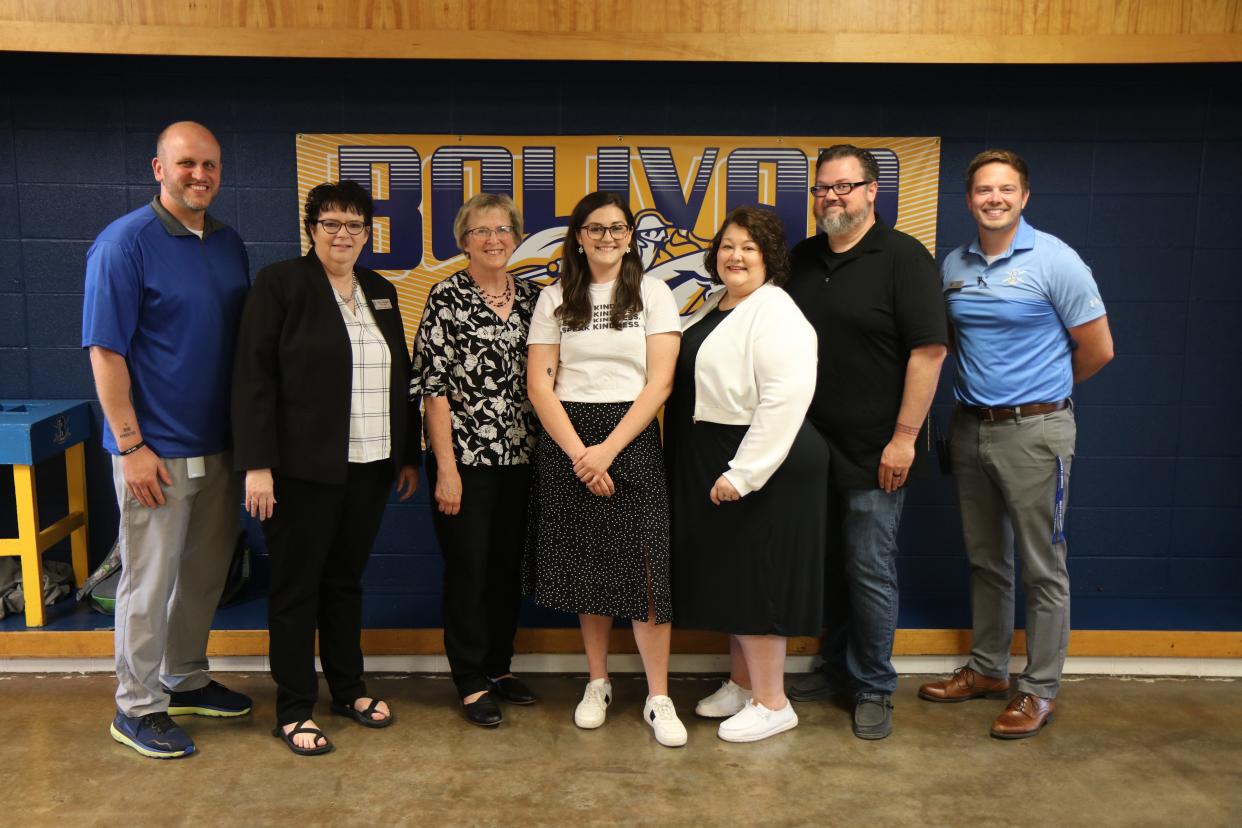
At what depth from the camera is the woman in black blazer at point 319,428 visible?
324 cm

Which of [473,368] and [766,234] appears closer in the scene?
[766,234]

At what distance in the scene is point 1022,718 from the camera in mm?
3570

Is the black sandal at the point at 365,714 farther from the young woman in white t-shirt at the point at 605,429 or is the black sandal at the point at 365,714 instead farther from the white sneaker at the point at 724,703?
the white sneaker at the point at 724,703

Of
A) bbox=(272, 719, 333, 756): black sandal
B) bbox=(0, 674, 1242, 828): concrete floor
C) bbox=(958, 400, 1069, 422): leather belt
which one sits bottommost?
bbox=(0, 674, 1242, 828): concrete floor

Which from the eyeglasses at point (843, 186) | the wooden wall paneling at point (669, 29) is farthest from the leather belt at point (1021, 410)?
the wooden wall paneling at point (669, 29)

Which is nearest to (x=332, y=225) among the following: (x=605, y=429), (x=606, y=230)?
(x=606, y=230)

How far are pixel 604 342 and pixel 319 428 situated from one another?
949 mm

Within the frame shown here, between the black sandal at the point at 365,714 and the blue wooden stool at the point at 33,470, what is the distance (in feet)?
4.49

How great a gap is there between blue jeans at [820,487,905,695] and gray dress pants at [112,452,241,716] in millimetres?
2101

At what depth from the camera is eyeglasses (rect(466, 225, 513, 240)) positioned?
3.37m

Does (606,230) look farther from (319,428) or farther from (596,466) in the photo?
(319,428)

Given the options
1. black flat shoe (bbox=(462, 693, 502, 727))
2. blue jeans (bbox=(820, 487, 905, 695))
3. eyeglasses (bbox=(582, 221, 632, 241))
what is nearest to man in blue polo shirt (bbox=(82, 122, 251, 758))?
black flat shoe (bbox=(462, 693, 502, 727))

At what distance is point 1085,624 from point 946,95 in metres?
2.27

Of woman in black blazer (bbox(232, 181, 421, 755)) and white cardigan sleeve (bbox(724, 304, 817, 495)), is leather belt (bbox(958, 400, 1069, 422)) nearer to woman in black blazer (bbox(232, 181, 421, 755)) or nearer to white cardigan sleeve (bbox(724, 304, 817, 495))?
white cardigan sleeve (bbox(724, 304, 817, 495))
